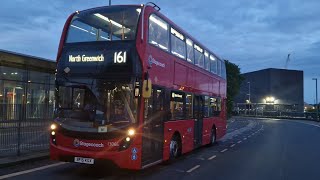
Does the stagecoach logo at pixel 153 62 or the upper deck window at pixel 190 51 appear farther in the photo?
the upper deck window at pixel 190 51

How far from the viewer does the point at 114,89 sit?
10141 mm

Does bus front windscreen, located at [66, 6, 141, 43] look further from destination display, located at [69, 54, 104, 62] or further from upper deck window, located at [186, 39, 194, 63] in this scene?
upper deck window, located at [186, 39, 194, 63]

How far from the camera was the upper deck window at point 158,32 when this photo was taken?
11.2m

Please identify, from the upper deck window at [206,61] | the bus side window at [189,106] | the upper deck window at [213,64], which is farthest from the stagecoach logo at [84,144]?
the upper deck window at [213,64]

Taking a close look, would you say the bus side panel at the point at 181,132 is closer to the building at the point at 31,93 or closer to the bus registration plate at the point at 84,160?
the bus registration plate at the point at 84,160

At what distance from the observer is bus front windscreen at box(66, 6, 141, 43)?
10.6m

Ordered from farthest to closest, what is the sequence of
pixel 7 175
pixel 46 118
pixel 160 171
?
1. pixel 46 118
2. pixel 160 171
3. pixel 7 175

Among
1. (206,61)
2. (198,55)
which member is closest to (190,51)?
(198,55)

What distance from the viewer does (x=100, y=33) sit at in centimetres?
1082

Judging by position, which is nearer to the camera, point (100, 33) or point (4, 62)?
point (100, 33)

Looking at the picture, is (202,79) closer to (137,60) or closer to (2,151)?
(137,60)

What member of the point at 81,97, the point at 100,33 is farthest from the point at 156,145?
the point at 100,33

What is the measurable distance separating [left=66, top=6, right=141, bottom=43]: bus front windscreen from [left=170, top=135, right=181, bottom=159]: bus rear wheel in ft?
13.0

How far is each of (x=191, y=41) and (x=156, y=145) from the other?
207 inches
